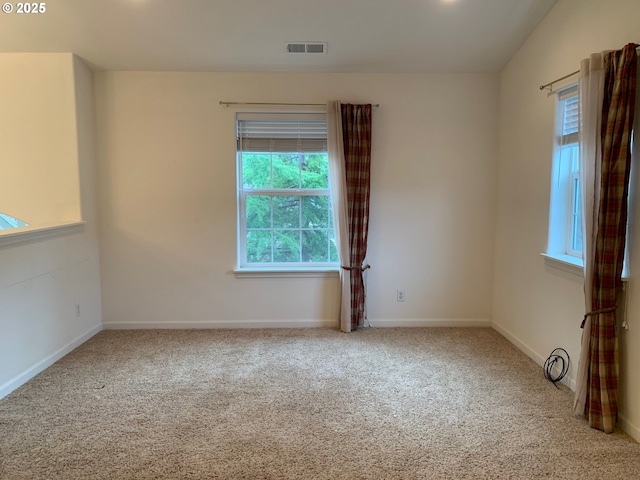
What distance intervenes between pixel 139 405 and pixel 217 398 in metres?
0.46

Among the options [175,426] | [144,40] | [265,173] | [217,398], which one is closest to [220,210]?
[265,173]

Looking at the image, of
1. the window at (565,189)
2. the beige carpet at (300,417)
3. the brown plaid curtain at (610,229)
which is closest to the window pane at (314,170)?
the beige carpet at (300,417)

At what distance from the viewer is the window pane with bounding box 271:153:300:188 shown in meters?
3.73

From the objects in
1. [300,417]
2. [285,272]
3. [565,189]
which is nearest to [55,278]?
[285,272]

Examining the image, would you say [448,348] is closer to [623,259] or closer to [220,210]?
[623,259]

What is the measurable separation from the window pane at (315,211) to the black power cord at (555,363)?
84.0 inches

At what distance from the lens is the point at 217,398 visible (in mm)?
2447

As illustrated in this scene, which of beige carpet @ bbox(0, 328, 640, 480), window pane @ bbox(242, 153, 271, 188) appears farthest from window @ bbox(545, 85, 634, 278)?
window pane @ bbox(242, 153, 271, 188)

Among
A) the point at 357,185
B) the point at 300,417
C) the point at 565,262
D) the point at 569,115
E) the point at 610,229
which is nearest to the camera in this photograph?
the point at 610,229

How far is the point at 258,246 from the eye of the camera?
151 inches

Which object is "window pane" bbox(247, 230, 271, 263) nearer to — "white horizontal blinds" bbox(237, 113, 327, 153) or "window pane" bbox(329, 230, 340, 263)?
"window pane" bbox(329, 230, 340, 263)

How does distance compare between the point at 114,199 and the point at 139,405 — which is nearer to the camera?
the point at 139,405

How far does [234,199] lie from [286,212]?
506 mm

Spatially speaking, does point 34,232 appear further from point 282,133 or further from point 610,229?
point 610,229
